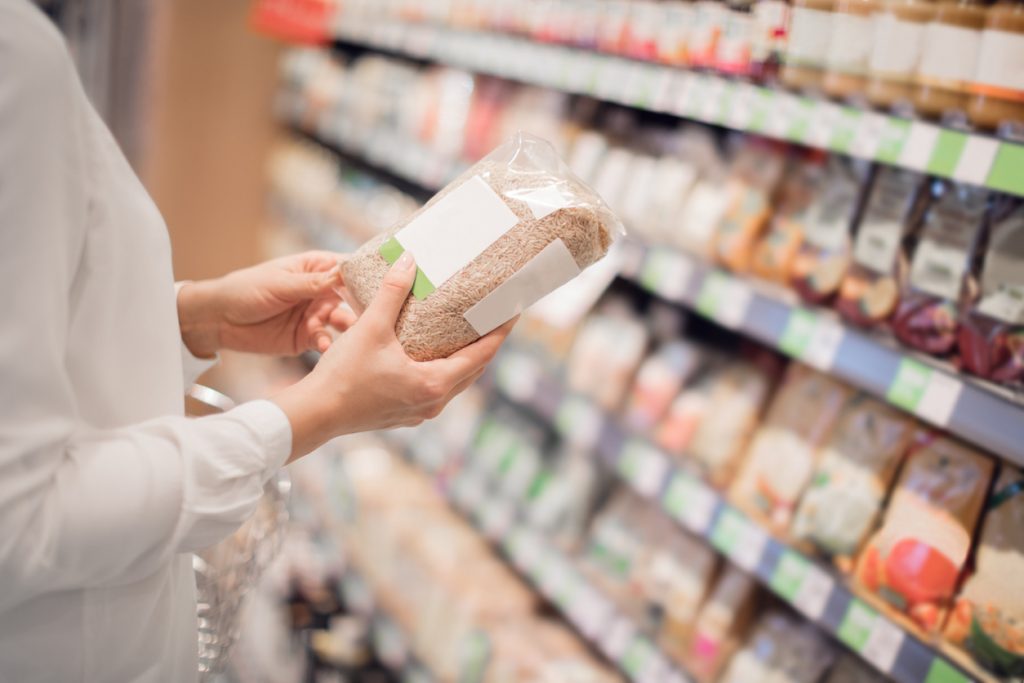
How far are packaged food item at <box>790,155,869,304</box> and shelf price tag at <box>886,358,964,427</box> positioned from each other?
260mm

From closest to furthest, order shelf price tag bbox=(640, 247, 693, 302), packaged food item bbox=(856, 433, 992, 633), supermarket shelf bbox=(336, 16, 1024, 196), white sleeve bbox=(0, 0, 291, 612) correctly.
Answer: white sleeve bbox=(0, 0, 291, 612) → supermarket shelf bbox=(336, 16, 1024, 196) → packaged food item bbox=(856, 433, 992, 633) → shelf price tag bbox=(640, 247, 693, 302)

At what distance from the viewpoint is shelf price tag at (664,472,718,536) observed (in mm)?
1381

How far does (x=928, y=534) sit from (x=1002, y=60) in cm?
66

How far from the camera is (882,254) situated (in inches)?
49.8

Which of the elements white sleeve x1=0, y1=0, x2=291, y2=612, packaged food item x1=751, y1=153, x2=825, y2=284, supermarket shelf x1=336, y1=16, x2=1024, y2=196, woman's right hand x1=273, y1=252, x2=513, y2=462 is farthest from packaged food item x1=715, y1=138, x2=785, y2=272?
white sleeve x1=0, y1=0, x2=291, y2=612

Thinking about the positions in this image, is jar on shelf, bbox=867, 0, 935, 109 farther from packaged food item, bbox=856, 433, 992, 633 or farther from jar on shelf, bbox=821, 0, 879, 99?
packaged food item, bbox=856, 433, 992, 633

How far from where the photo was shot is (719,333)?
1.80 meters

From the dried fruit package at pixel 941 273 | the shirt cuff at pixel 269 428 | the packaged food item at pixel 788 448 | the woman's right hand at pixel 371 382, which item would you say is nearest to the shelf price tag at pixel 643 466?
the packaged food item at pixel 788 448

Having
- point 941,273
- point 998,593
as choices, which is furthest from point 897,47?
point 998,593

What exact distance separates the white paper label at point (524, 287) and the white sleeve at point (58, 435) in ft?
0.96

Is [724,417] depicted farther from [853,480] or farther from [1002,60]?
[1002,60]

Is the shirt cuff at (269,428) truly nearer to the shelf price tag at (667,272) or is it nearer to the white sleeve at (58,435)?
the white sleeve at (58,435)

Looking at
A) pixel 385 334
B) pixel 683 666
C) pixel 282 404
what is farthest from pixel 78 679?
pixel 683 666

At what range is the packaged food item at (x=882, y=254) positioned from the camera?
4.05ft
